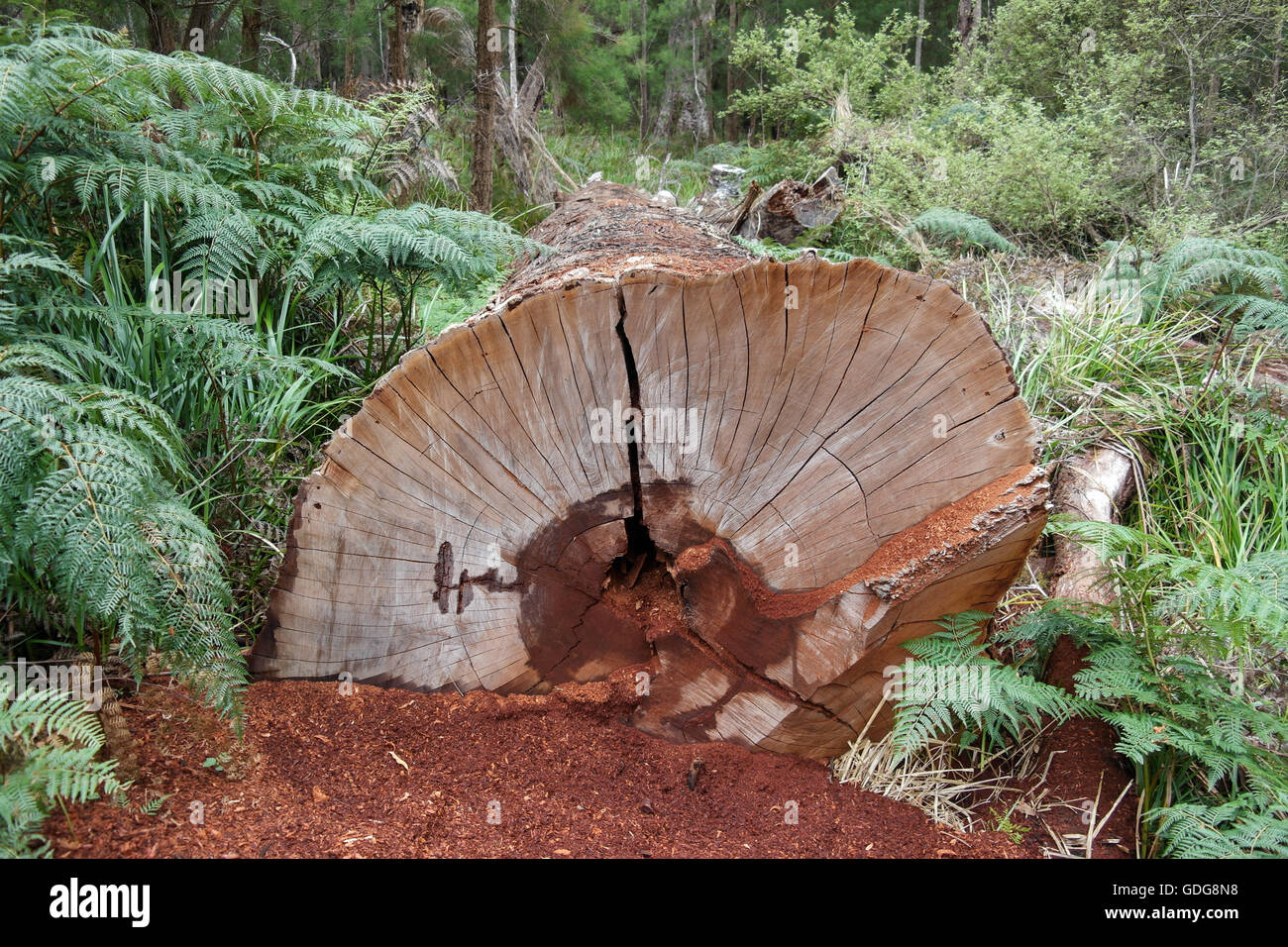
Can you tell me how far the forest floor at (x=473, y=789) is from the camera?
1.95 m

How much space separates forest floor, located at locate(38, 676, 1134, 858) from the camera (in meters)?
1.95

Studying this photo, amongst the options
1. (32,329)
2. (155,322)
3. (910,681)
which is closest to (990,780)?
(910,681)

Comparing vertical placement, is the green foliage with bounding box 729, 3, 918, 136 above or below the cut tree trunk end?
above

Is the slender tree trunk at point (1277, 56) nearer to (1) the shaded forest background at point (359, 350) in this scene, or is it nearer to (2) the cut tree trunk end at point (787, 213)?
(1) the shaded forest background at point (359, 350)

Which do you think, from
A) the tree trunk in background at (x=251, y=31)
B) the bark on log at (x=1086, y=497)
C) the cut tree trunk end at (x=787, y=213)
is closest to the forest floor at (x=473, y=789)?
the bark on log at (x=1086, y=497)

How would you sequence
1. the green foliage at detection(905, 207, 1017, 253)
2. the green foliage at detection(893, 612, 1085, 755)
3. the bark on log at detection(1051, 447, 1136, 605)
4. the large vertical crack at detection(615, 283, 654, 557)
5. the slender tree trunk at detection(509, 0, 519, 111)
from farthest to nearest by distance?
the slender tree trunk at detection(509, 0, 519, 111)
the green foliage at detection(905, 207, 1017, 253)
the bark on log at detection(1051, 447, 1136, 605)
the large vertical crack at detection(615, 283, 654, 557)
the green foliage at detection(893, 612, 1085, 755)

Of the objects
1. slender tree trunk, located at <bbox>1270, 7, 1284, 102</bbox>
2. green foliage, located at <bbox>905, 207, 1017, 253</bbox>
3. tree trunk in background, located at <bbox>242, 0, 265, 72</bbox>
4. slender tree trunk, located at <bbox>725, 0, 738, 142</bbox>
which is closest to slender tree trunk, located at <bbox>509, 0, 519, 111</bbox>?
tree trunk in background, located at <bbox>242, 0, 265, 72</bbox>

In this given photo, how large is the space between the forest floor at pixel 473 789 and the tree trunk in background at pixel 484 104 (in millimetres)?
5515

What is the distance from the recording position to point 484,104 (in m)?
6.93

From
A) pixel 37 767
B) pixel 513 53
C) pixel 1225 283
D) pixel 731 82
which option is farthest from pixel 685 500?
pixel 731 82

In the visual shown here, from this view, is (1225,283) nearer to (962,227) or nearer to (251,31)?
(962,227)

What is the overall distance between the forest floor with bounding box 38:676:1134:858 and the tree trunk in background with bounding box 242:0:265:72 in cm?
625

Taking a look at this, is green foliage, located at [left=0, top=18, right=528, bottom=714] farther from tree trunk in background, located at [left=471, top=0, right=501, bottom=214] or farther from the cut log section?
tree trunk in background, located at [left=471, top=0, right=501, bottom=214]
